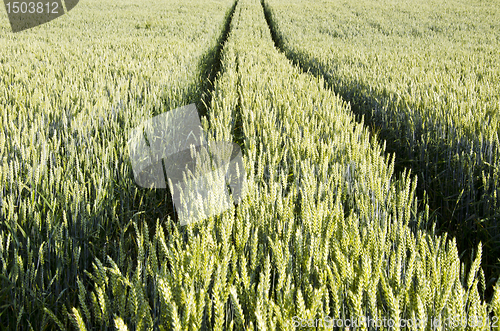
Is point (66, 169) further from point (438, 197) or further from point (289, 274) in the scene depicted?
point (438, 197)

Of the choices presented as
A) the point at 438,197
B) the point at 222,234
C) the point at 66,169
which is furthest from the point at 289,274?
the point at 438,197

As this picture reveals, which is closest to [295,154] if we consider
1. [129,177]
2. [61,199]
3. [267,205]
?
[267,205]

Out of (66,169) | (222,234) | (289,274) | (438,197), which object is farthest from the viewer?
(438,197)

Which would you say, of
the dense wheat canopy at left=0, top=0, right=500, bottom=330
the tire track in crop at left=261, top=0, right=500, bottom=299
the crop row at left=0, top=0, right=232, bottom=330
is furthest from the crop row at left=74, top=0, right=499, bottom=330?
the tire track in crop at left=261, top=0, right=500, bottom=299

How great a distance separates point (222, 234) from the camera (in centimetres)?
95

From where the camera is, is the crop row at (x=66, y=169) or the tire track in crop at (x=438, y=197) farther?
the tire track in crop at (x=438, y=197)

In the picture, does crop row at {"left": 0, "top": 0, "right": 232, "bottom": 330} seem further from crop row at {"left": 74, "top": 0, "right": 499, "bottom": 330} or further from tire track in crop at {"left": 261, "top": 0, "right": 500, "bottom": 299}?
tire track in crop at {"left": 261, "top": 0, "right": 500, "bottom": 299}

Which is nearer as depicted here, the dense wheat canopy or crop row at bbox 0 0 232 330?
the dense wheat canopy

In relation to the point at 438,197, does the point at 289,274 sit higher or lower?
higher

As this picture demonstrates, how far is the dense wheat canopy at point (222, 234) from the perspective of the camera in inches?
32.2

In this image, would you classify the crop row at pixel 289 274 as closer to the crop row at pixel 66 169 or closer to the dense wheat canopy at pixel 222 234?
the dense wheat canopy at pixel 222 234

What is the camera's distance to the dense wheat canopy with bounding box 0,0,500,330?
2.69 ft

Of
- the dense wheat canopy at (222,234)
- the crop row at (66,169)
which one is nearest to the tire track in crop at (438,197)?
the dense wheat canopy at (222,234)

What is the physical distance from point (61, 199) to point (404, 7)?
18.1 metres
